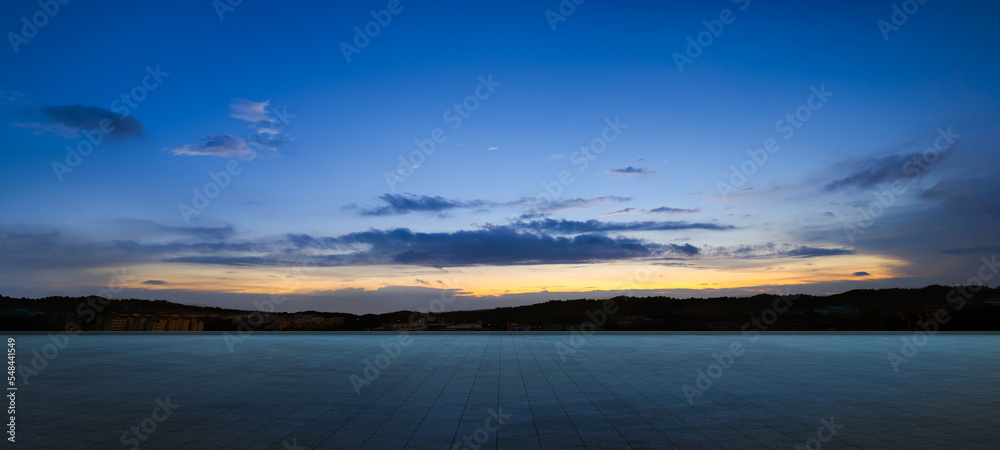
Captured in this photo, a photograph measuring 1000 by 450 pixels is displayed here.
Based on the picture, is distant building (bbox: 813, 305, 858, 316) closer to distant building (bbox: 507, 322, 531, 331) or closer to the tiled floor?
distant building (bbox: 507, 322, 531, 331)

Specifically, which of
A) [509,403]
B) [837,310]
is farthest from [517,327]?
[509,403]

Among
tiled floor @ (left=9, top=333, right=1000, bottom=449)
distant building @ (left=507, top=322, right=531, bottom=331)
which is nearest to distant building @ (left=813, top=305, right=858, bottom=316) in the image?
distant building @ (left=507, top=322, right=531, bottom=331)

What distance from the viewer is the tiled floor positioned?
809cm

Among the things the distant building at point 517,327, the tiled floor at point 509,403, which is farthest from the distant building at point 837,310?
the tiled floor at point 509,403

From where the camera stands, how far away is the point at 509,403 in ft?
35.7

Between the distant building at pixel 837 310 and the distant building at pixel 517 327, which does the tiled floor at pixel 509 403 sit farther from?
the distant building at pixel 837 310

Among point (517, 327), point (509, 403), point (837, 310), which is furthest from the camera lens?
point (837, 310)

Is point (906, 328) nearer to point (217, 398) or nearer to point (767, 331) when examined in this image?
point (767, 331)

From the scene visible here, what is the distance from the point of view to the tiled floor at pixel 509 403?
8.09 metres

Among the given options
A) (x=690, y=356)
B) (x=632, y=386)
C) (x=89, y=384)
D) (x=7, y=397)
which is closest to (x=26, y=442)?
(x=7, y=397)

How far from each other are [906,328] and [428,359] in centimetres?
3649

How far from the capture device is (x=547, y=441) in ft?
26.0

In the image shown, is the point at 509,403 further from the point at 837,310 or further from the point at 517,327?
the point at 837,310

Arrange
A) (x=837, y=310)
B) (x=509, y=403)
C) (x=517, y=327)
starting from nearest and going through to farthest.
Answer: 1. (x=509, y=403)
2. (x=517, y=327)
3. (x=837, y=310)
